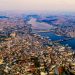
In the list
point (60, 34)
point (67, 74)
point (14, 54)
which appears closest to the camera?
point (67, 74)

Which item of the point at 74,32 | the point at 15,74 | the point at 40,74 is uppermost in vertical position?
the point at 40,74

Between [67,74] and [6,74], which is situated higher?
[67,74]

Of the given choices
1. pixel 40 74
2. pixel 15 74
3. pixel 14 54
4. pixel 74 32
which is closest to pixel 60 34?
pixel 74 32

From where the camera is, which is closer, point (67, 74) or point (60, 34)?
point (67, 74)

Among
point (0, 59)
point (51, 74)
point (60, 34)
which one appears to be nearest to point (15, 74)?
point (51, 74)

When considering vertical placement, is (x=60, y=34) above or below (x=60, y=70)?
below

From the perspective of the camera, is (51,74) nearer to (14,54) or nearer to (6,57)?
(6,57)

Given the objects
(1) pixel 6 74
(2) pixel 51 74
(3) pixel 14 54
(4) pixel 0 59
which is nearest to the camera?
(2) pixel 51 74

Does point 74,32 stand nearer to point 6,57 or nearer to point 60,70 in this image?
point 6,57

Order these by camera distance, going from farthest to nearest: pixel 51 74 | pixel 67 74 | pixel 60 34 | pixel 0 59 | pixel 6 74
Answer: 1. pixel 60 34
2. pixel 0 59
3. pixel 6 74
4. pixel 51 74
5. pixel 67 74
